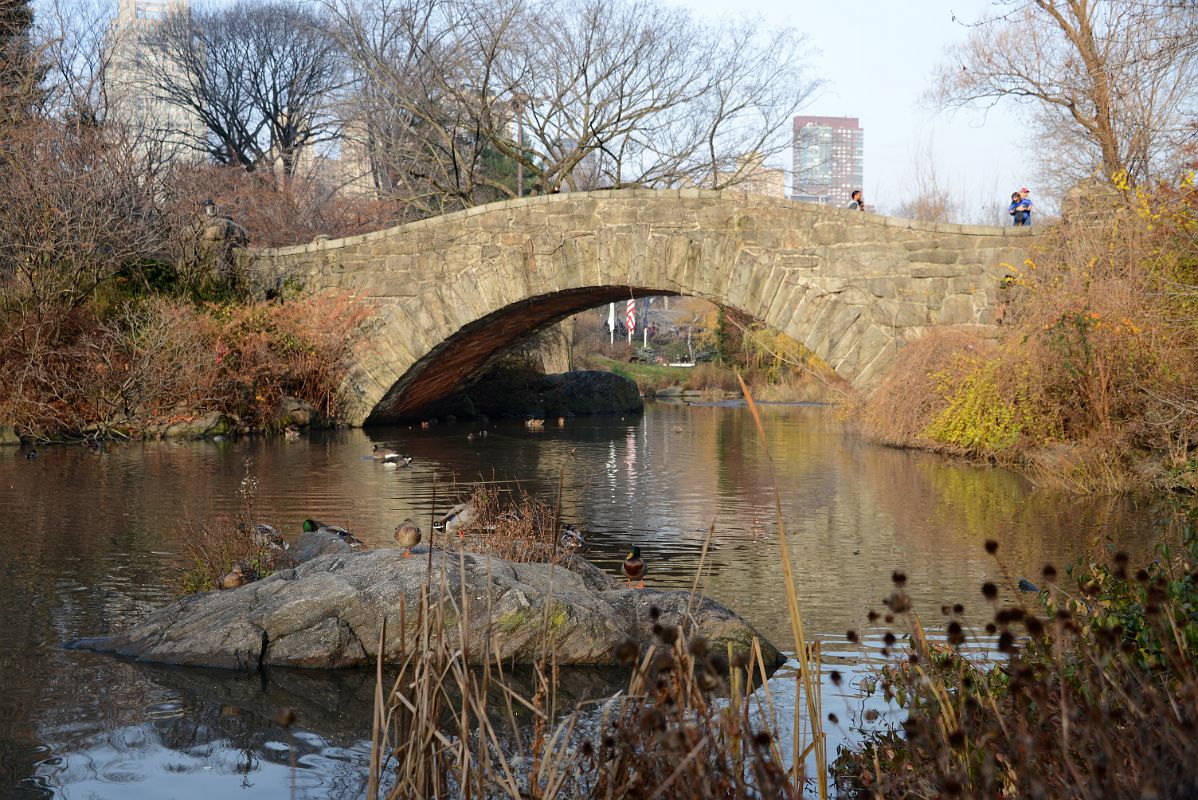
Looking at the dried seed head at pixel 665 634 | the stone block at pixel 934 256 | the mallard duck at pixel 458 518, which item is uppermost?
the stone block at pixel 934 256

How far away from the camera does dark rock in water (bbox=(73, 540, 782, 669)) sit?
5.12 metres

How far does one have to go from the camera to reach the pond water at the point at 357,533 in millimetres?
4168

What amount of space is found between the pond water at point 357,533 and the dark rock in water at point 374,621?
6.6 inches

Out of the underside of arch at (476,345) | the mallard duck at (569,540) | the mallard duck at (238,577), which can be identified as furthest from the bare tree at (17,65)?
the mallard duck at (569,540)

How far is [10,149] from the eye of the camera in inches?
632

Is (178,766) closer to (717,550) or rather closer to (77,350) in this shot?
(717,550)

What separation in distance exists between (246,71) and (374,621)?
35.4 meters

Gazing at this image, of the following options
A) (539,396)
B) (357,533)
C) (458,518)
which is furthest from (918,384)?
(539,396)

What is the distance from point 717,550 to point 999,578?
199cm

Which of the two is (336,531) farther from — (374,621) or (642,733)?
(642,733)

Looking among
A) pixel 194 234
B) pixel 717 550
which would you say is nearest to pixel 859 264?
pixel 717 550

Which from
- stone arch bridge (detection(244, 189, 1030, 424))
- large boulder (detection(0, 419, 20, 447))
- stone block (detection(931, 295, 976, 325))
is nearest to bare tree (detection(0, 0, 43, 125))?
stone arch bridge (detection(244, 189, 1030, 424))

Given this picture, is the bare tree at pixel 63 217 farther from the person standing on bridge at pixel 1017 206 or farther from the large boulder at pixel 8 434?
the person standing on bridge at pixel 1017 206

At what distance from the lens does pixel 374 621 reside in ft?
17.2
